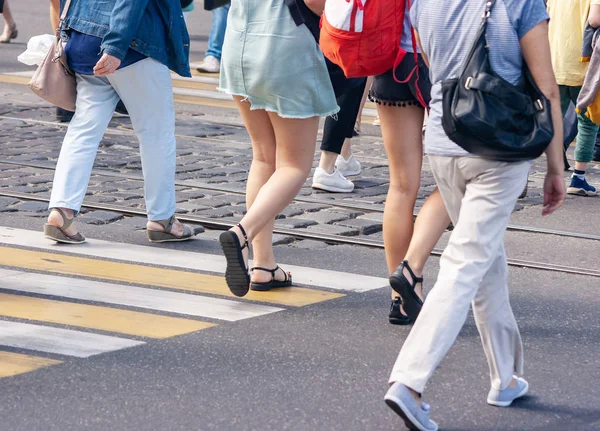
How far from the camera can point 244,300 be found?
546cm

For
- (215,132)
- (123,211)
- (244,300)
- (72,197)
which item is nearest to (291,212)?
(123,211)

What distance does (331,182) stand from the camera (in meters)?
8.20

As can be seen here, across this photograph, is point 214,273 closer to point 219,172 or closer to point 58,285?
point 58,285

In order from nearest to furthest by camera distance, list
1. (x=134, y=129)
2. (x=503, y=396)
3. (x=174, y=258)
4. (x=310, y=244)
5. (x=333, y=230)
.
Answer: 1. (x=503, y=396)
2. (x=174, y=258)
3. (x=134, y=129)
4. (x=310, y=244)
5. (x=333, y=230)

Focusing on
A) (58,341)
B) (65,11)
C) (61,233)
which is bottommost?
(61,233)

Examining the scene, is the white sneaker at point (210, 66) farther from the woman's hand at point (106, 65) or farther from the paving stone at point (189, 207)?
the woman's hand at point (106, 65)

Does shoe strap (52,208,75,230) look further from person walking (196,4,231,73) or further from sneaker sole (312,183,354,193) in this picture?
person walking (196,4,231,73)

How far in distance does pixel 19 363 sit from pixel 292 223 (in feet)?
9.47

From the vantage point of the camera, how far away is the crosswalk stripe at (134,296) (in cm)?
526

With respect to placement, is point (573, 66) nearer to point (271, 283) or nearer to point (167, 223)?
point (167, 223)

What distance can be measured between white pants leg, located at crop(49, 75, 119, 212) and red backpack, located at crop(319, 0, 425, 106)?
208 cm

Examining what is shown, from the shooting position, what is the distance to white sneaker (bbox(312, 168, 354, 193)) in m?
8.19

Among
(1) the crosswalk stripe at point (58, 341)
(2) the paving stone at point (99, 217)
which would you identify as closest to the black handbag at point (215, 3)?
(2) the paving stone at point (99, 217)

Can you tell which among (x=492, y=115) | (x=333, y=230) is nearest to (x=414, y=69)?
(x=492, y=115)
